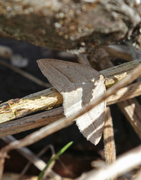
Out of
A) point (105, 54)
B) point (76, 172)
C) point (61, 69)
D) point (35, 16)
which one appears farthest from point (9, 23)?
point (76, 172)

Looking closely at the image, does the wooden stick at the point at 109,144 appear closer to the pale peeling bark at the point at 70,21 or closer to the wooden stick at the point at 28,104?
the wooden stick at the point at 28,104

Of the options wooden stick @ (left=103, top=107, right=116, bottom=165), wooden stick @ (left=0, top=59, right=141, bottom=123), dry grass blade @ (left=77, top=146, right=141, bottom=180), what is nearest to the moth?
wooden stick @ (left=0, top=59, right=141, bottom=123)

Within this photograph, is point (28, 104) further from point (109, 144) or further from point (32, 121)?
point (109, 144)

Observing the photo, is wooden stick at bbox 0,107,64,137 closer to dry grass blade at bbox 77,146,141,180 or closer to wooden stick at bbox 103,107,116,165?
wooden stick at bbox 103,107,116,165

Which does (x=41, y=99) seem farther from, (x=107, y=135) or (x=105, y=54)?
(x=105, y=54)

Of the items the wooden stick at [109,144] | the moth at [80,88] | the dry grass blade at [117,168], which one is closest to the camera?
the dry grass blade at [117,168]

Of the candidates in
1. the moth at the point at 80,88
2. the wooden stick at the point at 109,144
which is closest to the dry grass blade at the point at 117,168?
the moth at the point at 80,88

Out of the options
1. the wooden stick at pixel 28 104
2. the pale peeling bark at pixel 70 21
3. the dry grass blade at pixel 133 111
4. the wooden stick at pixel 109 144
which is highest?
the pale peeling bark at pixel 70 21
